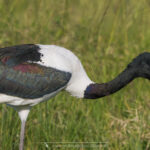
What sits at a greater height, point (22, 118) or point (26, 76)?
point (26, 76)

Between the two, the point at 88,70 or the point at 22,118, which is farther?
the point at 88,70

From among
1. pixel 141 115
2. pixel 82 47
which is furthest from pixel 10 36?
pixel 141 115

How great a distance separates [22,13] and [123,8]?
2.28 meters

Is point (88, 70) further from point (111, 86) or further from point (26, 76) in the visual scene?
point (26, 76)

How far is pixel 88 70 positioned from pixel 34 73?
1.42 meters

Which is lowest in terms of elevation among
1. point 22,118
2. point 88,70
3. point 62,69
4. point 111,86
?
point 22,118

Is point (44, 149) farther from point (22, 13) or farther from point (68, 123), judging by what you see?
point (22, 13)

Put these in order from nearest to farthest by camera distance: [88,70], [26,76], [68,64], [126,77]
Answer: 1. [26,76]
2. [68,64]
3. [126,77]
4. [88,70]

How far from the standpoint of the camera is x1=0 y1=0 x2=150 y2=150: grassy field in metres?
5.23

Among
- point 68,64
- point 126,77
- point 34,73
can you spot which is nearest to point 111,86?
point 126,77

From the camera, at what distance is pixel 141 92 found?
6.36 metres

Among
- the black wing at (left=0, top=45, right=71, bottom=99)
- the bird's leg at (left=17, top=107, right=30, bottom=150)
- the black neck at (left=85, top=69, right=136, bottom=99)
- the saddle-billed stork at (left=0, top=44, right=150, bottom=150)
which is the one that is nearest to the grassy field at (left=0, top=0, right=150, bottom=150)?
the bird's leg at (left=17, top=107, right=30, bottom=150)

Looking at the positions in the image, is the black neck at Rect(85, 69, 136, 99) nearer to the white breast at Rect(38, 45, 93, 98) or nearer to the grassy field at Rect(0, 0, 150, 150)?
the white breast at Rect(38, 45, 93, 98)

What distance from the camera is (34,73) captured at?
5.04 m
